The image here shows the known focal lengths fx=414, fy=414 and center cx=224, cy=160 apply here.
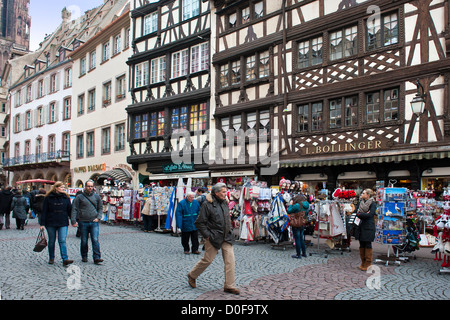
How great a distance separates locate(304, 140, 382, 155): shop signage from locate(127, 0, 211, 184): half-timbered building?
20.8ft

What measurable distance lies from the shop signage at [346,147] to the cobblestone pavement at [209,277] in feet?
16.2

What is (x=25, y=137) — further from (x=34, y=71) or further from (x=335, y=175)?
(x=335, y=175)

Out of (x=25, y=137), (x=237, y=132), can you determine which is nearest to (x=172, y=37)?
(x=237, y=132)

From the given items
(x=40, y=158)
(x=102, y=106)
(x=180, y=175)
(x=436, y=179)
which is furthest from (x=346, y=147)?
(x=40, y=158)

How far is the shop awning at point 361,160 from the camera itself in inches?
506

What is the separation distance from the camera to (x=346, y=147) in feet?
50.2

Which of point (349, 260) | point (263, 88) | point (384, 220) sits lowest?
point (349, 260)

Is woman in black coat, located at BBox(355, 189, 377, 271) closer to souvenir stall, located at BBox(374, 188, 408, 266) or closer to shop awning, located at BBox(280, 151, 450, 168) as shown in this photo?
souvenir stall, located at BBox(374, 188, 408, 266)

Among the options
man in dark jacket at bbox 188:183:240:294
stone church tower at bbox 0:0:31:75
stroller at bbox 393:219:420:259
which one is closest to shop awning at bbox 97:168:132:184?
stroller at bbox 393:219:420:259

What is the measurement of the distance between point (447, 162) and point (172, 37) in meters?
15.8

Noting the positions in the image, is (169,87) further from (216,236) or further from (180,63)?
(216,236)

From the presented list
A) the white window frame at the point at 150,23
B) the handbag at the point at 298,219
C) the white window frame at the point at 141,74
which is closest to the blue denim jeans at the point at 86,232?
the handbag at the point at 298,219

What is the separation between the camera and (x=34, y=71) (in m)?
43.2

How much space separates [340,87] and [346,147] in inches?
90.3
